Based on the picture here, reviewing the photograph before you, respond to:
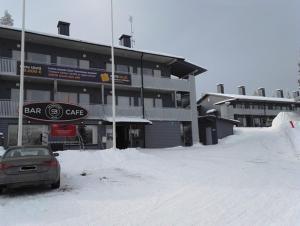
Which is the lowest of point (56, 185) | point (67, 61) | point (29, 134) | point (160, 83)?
point (56, 185)

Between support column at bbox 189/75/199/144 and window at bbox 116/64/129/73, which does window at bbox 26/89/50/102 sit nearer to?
window at bbox 116/64/129/73

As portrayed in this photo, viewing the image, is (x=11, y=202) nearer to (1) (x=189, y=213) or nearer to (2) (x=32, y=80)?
(1) (x=189, y=213)

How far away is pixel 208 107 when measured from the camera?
56500mm

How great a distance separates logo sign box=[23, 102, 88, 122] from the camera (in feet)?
71.9

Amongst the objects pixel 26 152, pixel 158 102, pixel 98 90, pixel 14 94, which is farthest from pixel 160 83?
pixel 26 152

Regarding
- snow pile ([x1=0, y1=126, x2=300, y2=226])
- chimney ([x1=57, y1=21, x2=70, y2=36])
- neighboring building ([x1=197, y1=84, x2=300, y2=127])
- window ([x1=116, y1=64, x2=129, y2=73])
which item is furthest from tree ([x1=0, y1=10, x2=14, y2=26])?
snow pile ([x1=0, y1=126, x2=300, y2=226])

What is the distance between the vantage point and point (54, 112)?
22.7 meters

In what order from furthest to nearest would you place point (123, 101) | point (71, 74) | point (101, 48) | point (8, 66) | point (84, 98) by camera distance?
point (123, 101)
point (101, 48)
point (84, 98)
point (71, 74)
point (8, 66)

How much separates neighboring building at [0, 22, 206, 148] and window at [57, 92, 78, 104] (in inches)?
1.3

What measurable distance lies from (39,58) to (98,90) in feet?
18.2

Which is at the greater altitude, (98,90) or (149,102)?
(98,90)

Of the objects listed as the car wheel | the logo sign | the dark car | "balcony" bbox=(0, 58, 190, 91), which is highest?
"balcony" bbox=(0, 58, 190, 91)

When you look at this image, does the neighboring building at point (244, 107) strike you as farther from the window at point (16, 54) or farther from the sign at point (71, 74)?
the window at point (16, 54)

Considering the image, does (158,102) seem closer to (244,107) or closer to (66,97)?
(66,97)
